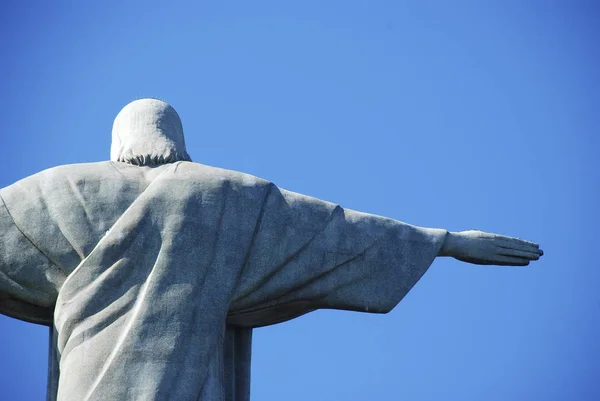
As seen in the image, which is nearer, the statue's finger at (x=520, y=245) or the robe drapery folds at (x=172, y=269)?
the robe drapery folds at (x=172, y=269)

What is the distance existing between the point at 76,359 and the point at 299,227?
244 cm

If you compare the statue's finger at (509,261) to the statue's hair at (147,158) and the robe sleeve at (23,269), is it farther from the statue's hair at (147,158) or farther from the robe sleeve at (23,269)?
the robe sleeve at (23,269)

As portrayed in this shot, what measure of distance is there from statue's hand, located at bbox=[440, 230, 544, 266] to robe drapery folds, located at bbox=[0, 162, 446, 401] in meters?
0.45

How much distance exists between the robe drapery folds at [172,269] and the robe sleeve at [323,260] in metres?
0.01

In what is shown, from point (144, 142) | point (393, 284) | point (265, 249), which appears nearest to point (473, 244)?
point (393, 284)

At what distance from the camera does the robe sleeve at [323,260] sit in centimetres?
1608

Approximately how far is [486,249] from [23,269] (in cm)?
437

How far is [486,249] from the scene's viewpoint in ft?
55.2

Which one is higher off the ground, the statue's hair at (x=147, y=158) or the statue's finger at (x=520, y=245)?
the statue's hair at (x=147, y=158)

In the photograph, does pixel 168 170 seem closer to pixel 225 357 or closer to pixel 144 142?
pixel 144 142

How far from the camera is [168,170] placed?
16141 millimetres

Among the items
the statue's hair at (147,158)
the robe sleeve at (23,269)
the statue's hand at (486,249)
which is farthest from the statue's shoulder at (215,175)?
the statue's hand at (486,249)

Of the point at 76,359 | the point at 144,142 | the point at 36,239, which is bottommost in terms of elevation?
the point at 76,359

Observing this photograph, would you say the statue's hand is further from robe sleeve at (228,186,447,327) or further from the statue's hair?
the statue's hair
